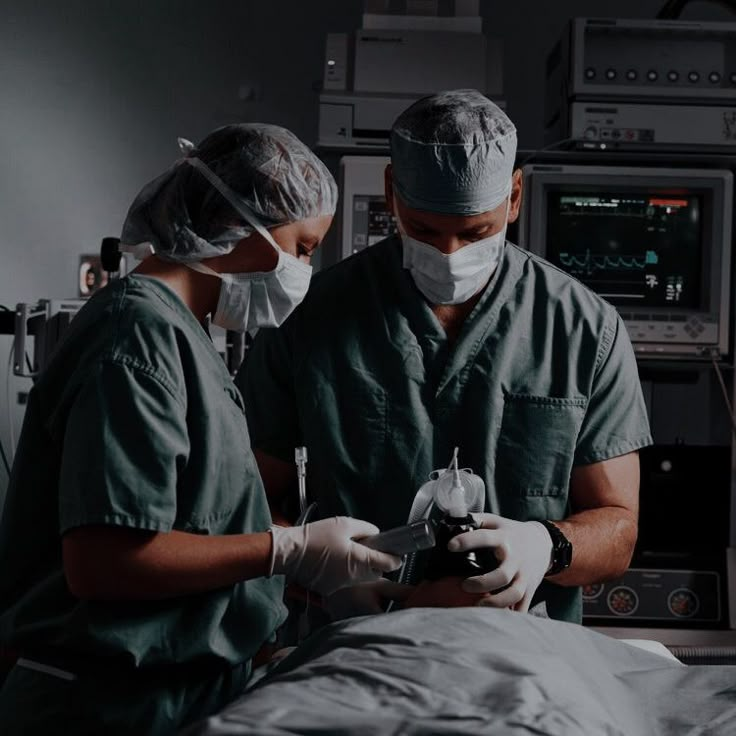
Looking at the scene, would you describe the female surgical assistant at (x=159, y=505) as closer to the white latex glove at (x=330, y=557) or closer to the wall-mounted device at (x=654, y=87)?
the white latex glove at (x=330, y=557)

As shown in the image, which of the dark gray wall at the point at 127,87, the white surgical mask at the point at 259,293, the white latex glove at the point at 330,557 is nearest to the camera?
the white latex glove at the point at 330,557

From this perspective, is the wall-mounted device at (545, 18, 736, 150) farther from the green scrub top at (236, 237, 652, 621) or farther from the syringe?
the syringe

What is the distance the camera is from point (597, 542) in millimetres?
1545

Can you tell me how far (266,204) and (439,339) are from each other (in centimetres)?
43

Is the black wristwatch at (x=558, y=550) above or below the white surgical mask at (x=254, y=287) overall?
below

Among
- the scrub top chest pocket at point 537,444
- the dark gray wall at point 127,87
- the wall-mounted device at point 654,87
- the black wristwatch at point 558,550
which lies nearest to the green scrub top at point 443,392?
the scrub top chest pocket at point 537,444

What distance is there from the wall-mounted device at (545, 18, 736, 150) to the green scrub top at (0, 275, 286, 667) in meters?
1.94

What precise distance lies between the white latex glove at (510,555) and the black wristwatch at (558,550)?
0.06 feet

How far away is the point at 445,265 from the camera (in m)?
1.61

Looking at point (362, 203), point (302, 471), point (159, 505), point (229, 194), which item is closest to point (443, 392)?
point (302, 471)

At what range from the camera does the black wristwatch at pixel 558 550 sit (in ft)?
4.86

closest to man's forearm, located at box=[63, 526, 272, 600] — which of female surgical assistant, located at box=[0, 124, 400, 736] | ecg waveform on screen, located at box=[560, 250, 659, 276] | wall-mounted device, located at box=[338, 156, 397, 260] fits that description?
female surgical assistant, located at box=[0, 124, 400, 736]

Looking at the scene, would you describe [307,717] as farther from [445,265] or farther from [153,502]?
[445,265]

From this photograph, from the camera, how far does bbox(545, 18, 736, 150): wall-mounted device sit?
9.64 feet
